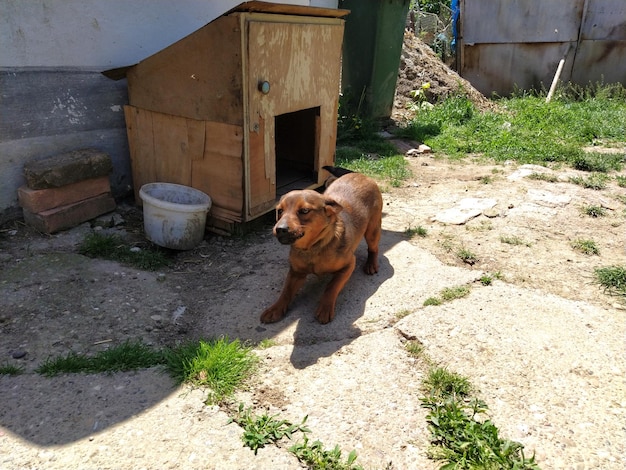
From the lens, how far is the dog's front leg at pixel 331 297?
→ 11.3 ft

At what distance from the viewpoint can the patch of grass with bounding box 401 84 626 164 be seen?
746 cm

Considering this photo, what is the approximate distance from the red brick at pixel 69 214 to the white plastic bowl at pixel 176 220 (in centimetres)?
55

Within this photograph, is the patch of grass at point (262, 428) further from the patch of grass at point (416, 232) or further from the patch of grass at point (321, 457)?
the patch of grass at point (416, 232)

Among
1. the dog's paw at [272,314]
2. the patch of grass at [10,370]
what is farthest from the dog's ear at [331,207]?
the patch of grass at [10,370]

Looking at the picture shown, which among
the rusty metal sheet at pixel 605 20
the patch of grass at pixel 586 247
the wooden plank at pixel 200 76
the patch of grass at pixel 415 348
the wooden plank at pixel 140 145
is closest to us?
the patch of grass at pixel 415 348

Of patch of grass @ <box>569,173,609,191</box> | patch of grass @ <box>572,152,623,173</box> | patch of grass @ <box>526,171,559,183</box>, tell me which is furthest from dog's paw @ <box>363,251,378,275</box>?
patch of grass @ <box>572,152,623,173</box>

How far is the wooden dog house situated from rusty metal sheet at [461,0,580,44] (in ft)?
25.6

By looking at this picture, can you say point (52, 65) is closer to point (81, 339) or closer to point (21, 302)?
point (21, 302)

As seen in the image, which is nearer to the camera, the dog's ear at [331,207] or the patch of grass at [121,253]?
the dog's ear at [331,207]

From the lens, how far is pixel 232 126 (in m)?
4.24

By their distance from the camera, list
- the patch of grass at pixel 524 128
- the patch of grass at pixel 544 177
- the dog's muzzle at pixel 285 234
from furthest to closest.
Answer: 1. the patch of grass at pixel 524 128
2. the patch of grass at pixel 544 177
3. the dog's muzzle at pixel 285 234

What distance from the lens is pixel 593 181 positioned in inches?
243

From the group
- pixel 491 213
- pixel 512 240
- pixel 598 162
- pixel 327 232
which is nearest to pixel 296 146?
pixel 491 213

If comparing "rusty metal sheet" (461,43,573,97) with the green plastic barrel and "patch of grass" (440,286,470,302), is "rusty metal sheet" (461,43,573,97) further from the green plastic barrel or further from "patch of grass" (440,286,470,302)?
"patch of grass" (440,286,470,302)
